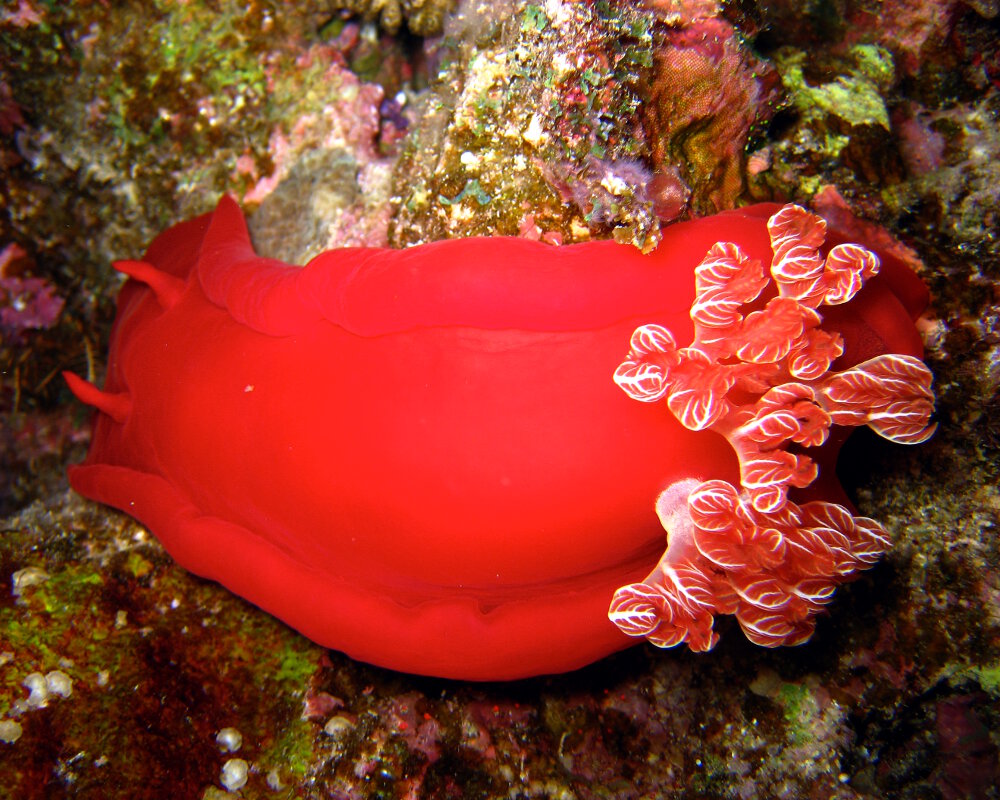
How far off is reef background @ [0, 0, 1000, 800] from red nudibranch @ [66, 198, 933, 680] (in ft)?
1.16

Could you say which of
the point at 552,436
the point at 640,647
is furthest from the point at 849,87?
the point at 640,647

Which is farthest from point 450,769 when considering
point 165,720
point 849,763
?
point 849,763

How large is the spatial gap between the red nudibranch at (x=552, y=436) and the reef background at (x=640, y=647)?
1.16 ft

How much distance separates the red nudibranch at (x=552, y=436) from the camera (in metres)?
2.13

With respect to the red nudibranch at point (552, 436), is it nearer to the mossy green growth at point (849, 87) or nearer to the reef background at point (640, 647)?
the reef background at point (640, 647)

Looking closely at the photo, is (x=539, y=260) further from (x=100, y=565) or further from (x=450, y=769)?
(x=100, y=565)

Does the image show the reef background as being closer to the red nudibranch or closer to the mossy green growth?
the mossy green growth

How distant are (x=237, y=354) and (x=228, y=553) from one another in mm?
865

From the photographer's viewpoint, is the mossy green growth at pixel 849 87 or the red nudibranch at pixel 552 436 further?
the mossy green growth at pixel 849 87

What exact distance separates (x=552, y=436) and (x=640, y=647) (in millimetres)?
1506

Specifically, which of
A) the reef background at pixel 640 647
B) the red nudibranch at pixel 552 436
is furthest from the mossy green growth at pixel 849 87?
the red nudibranch at pixel 552 436

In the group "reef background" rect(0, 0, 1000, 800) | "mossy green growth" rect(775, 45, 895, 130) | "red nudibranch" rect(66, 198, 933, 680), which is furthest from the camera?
"mossy green growth" rect(775, 45, 895, 130)

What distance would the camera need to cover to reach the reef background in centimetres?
237

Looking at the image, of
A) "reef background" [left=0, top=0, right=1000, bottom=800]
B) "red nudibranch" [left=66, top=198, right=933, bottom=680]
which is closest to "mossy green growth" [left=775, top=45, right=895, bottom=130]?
"reef background" [left=0, top=0, right=1000, bottom=800]
